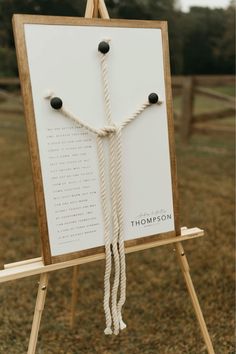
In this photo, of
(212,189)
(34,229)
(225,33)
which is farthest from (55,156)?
(225,33)

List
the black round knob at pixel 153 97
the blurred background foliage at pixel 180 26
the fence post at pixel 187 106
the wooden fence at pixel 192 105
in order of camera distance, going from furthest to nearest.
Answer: the fence post at pixel 187 106 → the wooden fence at pixel 192 105 → the blurred background foliage at pixel 180 26 → the black round knob at pixel 153 97

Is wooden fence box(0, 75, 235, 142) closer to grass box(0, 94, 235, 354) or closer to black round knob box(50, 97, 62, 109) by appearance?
grass box(0, 94, 235, 354)

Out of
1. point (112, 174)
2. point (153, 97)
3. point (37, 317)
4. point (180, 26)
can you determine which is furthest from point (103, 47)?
point (180, 26)

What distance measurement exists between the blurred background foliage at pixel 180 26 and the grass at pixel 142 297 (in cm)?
151

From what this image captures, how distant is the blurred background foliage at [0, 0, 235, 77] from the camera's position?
3356mm

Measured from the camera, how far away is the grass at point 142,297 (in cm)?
155

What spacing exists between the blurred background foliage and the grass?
151cm

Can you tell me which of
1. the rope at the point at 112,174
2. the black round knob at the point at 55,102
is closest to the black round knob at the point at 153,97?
the rope at the point at 112,174

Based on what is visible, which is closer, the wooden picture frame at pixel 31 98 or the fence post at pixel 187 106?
the wooden picture frame at pixel 31 98

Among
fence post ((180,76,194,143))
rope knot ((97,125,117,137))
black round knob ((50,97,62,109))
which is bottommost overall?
fence post ((180,76,194,143))

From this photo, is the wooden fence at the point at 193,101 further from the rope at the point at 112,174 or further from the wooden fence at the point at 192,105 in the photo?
the rope at the point at 112,174

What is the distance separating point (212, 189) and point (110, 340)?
1.95 metres

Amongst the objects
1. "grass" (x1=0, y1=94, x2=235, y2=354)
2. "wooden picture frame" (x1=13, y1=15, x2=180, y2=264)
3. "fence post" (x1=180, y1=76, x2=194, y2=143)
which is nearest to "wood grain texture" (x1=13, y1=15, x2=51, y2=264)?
"wooden picture frame" (x1=13, y1=15, x2=180, y2=264)

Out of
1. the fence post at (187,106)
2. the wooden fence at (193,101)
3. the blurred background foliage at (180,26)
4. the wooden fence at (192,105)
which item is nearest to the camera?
the blurred background foliage at (180,26)
